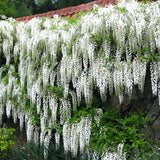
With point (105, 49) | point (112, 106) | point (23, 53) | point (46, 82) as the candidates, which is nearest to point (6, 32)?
point (23, 53)

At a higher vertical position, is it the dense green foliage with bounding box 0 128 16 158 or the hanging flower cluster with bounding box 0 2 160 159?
the hanging flower cluster with bounding box 0 2 160 159

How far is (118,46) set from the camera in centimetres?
317

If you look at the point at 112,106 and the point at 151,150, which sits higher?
the point at 112,106

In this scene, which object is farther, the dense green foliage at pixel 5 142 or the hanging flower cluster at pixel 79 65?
the dense green foliage at pixel 5 142

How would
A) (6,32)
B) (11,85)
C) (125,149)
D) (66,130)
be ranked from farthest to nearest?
(6,32) → (11,85) → (66,130) → (125,149)

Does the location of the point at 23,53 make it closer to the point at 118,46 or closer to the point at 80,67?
the point at 80,67

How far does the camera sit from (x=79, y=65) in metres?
3.50

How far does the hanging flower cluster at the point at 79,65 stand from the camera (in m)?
3.12

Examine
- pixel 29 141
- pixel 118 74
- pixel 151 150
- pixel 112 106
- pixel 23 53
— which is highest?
pixel 23 53

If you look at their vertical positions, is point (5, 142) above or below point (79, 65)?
below

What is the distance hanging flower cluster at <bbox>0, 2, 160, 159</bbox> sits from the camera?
312 centimetres

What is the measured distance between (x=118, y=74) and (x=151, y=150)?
116cm

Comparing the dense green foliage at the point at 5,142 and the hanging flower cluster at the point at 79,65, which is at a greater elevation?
the hanging flower cluster at the point at 79,65

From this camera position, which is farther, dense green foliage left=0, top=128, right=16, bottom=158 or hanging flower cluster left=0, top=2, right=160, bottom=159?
dense green foliage left=0, top=128, right=16, bottom=158
